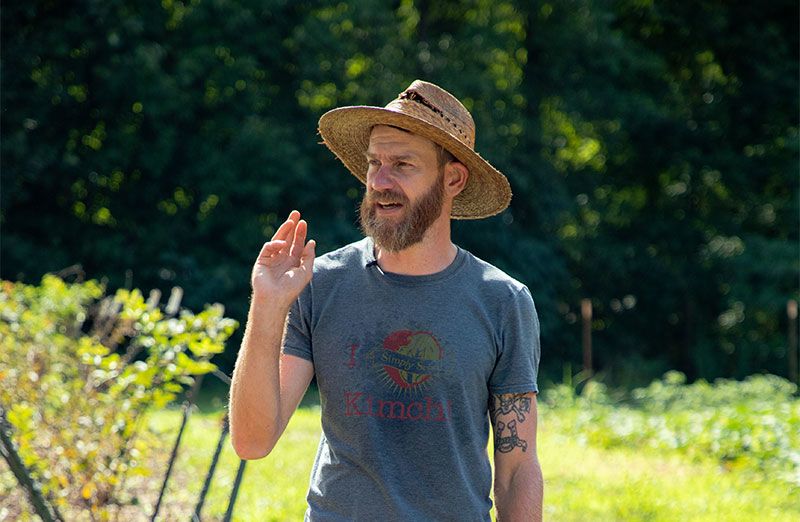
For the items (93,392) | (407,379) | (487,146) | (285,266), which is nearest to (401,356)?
(407,379)

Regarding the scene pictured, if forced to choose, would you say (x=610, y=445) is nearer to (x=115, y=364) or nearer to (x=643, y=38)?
(x=115, y=364)

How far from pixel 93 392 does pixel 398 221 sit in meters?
3.60

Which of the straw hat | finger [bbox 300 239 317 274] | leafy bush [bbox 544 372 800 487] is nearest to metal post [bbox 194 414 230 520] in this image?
the straw hat

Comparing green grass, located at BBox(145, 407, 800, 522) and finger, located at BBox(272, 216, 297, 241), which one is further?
green grass, located at BBox(145, 407, 800, 522)

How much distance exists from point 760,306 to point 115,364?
59.4ft

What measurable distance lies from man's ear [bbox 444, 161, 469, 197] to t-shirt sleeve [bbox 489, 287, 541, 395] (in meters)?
0.38

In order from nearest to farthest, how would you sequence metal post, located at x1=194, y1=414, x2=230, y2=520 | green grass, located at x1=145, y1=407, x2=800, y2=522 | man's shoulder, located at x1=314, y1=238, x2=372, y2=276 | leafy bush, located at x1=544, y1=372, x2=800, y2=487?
man's shoulder, located at x1=314, y1=238, x2=372, y2=276
metal post, located at x1=194, y1=414, x2=230, y2=520
green grass, located at x1=145, y1=407, x2=800, y2=522
leafy bush, located at x1=544, y1=372, x2=800, y2=487

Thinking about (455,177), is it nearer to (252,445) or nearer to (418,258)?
(418,258)

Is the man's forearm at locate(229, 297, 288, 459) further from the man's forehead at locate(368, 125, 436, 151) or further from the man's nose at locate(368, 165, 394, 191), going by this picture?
the man's forehead at locate(368, 125, 436, 151)

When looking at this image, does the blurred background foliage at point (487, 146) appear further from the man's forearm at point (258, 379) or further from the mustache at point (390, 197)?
the man's forearm at point (258, 379)

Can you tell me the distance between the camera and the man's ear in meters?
2.96

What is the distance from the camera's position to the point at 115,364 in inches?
194

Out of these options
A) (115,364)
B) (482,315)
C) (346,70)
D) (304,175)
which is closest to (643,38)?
(346,70)

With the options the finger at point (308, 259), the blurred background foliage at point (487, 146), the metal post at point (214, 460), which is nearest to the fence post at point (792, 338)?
the blurred background foliage at point (487, 146)
